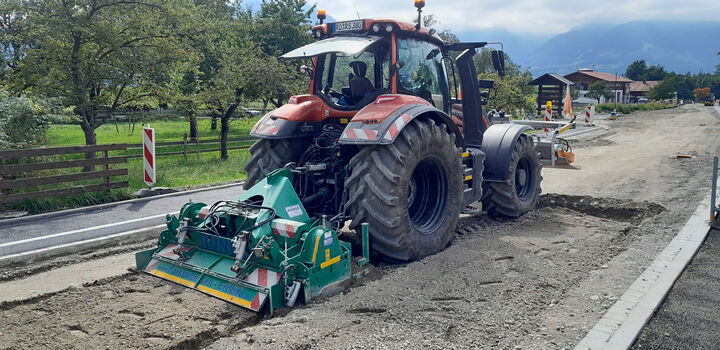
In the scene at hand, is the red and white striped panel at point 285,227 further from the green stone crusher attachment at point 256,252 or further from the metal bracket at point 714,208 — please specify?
the metal bracket at point 714,208

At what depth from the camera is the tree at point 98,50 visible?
10.1 metres

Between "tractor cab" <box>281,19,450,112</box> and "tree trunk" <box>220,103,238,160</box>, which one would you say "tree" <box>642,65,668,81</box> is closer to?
"tree trunk" <box>220,103,238,160</box>

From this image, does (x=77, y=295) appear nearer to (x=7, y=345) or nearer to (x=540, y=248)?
(x=7, y=345)

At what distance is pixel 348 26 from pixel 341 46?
0.86 meters

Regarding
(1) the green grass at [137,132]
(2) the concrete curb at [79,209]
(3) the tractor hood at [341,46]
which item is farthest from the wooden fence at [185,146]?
(3) the tractor hood at [341,46]

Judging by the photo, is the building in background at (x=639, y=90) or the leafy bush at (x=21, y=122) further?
the building in background at (x=639, y=90)

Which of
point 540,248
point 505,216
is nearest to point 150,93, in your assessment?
point 505,216

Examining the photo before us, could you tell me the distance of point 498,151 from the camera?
730cm

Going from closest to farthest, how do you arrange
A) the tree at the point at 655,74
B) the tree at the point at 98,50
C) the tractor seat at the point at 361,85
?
1. the tractor seat at the point at 361,85
2. the tree at the point at 98,50
3. the tree at the point at 655,74

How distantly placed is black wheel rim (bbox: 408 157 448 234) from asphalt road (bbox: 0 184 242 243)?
4.06 metres

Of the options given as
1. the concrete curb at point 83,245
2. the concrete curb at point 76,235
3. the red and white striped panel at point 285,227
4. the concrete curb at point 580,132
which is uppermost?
the concrete curb at point 580,132

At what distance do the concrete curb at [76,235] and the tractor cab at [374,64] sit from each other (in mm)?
3021

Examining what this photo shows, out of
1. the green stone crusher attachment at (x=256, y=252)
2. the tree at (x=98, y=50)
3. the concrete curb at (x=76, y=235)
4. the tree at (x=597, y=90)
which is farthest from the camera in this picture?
the tree at (x=597, y=90)

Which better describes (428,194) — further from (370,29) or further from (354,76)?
(370,29)
